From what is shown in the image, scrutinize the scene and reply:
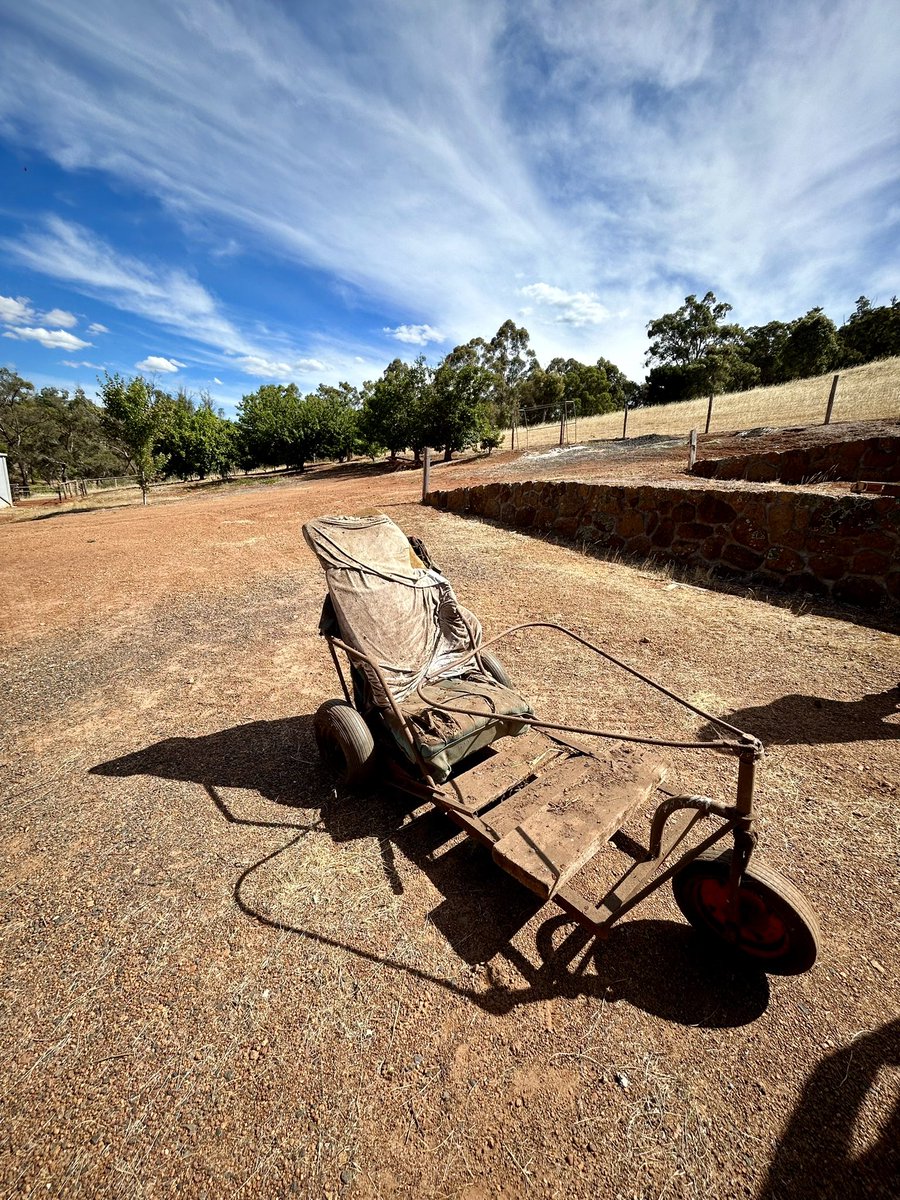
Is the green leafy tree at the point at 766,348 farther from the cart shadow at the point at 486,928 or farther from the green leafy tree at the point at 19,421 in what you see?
the green leafy tree at the point at 19,421

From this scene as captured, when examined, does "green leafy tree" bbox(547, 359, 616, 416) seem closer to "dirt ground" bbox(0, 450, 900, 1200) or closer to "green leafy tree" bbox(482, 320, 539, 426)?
"green leafy tree" bbox(482, 320, 539, 426)

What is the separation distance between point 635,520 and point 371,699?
702 cm

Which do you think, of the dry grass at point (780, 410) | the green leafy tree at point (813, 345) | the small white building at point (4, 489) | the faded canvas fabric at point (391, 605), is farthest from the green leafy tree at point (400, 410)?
the green leafy tree at point (813, 345)

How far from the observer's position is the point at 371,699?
3402mm

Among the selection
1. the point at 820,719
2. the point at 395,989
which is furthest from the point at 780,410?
the point at 395,989

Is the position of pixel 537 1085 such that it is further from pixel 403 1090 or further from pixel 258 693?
pixel 258 693

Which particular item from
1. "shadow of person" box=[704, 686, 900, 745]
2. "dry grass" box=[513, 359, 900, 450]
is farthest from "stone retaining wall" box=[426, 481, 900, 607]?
"dry grass" box=[513, 359, 900, 450]

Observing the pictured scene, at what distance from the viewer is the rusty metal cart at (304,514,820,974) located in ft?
6.60

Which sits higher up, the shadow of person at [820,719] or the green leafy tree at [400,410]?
the green leafy tree at [400,410]

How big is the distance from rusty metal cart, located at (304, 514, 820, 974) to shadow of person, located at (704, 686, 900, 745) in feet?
0.95

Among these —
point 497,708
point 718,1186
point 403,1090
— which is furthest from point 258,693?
point 718,1186

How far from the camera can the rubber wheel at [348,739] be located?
3.17 m

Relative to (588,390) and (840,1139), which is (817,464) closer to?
(840,1139)

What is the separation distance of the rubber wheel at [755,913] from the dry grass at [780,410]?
56.8 ft
